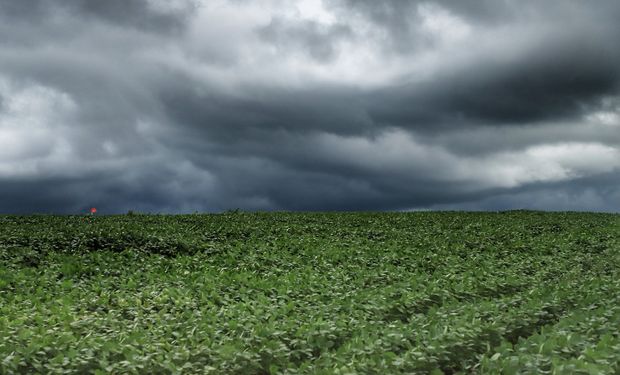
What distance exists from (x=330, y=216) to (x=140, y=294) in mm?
18639

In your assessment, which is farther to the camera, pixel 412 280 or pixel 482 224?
pixel 482 224

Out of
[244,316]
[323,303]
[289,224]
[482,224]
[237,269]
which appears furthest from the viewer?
[482,224]

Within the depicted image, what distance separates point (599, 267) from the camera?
1934 cm

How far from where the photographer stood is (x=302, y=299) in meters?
13.0

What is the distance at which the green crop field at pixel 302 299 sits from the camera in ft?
28.1

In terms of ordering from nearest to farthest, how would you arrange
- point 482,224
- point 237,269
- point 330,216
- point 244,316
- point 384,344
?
point 384,344, point 244,316, point 237,269, point 482,224, point 330,216

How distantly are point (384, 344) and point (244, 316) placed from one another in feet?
10.5

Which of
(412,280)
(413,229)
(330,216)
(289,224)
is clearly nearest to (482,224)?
(413,229)

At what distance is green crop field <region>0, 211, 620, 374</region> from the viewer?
28.1 ft

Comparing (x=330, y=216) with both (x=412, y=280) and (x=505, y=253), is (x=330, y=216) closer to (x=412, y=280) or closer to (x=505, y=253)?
(x=505, y=253)

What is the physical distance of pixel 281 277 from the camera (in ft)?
50.2

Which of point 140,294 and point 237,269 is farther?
point 237,269

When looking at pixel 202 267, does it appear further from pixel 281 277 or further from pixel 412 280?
pixel 412 280

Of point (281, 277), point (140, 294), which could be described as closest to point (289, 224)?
point (281, 277)
